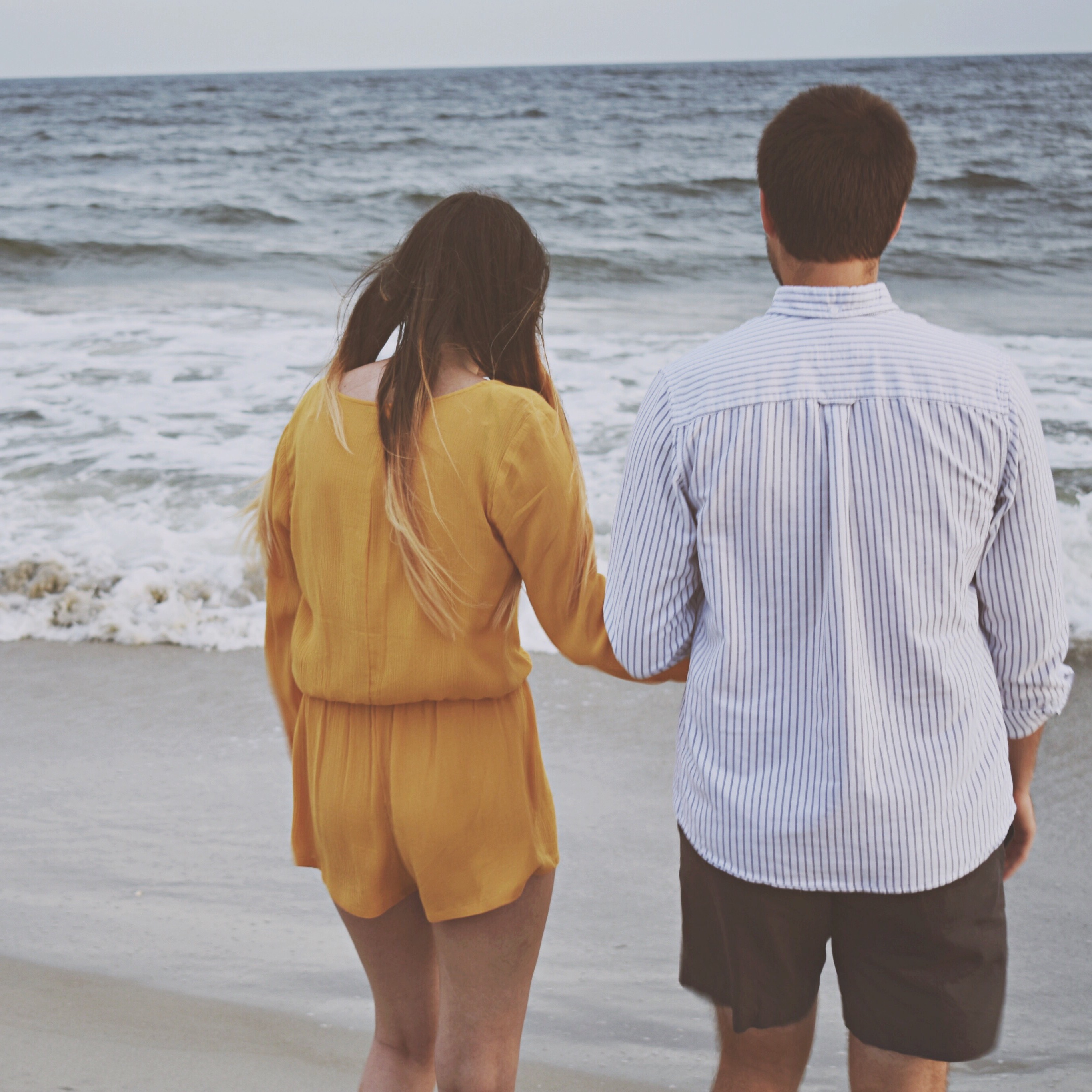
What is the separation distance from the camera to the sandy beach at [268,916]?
2.09 m

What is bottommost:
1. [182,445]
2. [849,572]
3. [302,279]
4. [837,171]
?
[182,445]

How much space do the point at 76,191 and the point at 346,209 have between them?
4919 mm

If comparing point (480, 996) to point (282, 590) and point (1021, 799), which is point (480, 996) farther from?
point (1021, 799)

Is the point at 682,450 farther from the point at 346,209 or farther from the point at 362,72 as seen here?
the point at 362,72

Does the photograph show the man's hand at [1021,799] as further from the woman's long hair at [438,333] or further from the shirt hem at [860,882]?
the woman's long hair at [438,333]

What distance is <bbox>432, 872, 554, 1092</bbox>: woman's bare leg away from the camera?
1.50 meters

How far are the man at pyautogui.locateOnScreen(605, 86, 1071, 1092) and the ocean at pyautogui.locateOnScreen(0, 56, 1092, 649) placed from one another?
262 cm

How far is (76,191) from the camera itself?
18047 mm

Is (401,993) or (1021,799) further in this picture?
(401,993)

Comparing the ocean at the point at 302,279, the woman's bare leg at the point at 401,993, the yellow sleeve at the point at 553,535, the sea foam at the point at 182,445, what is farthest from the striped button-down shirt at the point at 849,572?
the ocean at the point at 302,279

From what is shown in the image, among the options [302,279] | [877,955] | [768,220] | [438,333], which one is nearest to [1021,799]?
[877,955]

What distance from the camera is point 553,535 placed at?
55.8 inches

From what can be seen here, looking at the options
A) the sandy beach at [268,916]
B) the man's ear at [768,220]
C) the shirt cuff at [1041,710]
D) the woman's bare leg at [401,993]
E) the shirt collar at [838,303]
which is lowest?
the sandy beach at [268,916]

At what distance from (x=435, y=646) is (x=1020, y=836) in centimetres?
83
